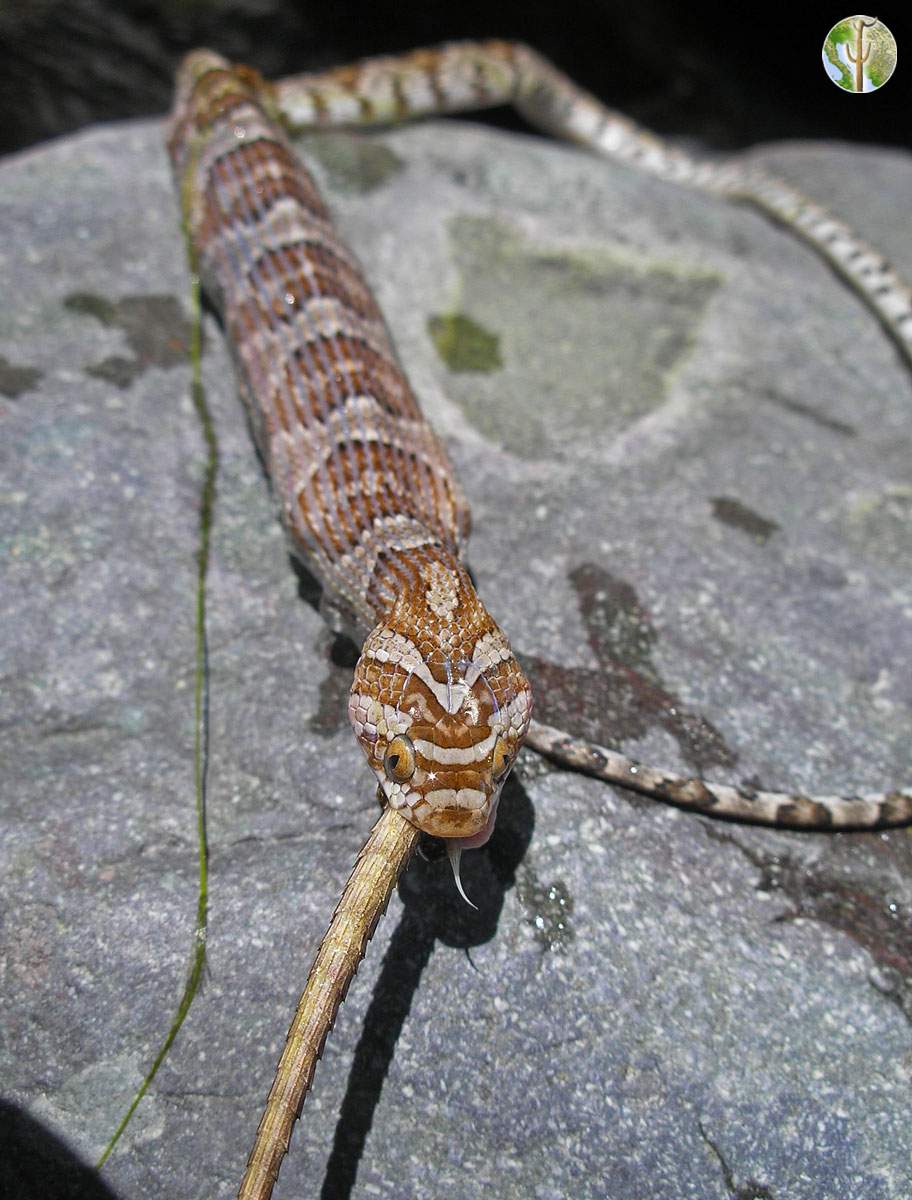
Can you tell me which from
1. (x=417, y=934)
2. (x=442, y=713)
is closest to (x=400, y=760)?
(x=442, y=713)

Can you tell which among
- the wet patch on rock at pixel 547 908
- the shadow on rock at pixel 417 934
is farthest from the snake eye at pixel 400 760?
the wet patch on rock at pixel 547 908

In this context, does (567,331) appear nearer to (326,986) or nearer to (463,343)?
(463,343)

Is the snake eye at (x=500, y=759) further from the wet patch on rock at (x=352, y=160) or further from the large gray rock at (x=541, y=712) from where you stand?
the wet patch on rock at (x=352, y=160)

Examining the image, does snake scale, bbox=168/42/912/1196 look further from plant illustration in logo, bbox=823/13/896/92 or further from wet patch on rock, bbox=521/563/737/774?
plant illustration in logo, bbox=823/13/896/92

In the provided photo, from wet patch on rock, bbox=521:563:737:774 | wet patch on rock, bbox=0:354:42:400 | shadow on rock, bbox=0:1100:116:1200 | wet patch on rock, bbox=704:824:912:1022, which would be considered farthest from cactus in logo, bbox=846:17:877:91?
shadow on rock, bbox=0:1100:116:1200

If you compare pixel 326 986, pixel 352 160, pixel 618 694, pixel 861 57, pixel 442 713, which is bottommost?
pixel 326 986

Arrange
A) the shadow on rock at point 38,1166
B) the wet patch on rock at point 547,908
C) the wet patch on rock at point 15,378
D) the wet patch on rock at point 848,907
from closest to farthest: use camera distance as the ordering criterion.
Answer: the shadow on rock at point 38,1166 < the wet patch on rock at point 547,908 < the wet patch on rock at point 848,907 < the wet patch on rock at point 15,378

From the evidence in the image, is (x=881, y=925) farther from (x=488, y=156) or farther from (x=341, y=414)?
(x=488, y=156)
